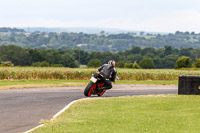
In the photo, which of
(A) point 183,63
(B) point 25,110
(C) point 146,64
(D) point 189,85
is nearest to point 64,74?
(D) point 189,85

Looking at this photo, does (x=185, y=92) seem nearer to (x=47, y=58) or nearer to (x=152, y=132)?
(x=152, y=132)

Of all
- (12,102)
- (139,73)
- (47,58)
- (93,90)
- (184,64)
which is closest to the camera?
(12,102)

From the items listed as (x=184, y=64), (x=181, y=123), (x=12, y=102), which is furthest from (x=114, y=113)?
(x=184, y=64)

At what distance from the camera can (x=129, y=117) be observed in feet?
44.2

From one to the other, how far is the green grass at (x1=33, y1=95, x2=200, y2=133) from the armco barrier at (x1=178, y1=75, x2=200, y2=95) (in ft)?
11.5

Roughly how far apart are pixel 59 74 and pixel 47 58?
108 metres

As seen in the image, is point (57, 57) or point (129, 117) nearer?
point (129, 117)

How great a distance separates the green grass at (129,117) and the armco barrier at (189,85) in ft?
11.5

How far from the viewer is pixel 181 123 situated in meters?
12.4

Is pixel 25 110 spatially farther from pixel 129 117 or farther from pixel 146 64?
pixel 146 64

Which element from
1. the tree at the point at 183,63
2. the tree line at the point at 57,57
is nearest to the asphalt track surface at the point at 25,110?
the tree at the point at 183,63

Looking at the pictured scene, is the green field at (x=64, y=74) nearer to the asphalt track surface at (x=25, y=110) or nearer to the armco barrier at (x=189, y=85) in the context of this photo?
the asphalt track surface at (x=25, y=110)

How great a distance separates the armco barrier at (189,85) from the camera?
21.6 meters

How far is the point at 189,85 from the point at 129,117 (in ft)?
29.3
